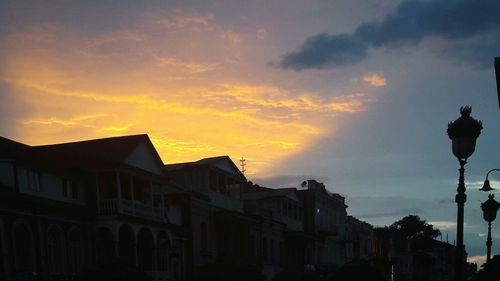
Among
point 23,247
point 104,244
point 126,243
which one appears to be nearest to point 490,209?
point 23,247

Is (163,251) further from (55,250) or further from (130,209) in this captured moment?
(55,250)

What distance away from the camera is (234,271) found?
37.5 metres

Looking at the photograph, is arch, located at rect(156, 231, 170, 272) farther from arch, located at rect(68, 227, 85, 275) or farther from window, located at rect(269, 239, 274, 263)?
window, located at rect(269, 239, 274, 263)

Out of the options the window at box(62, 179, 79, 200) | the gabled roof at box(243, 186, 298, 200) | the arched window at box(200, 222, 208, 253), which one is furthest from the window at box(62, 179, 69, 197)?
the gabled roof at box(243, 186, 298, 200)

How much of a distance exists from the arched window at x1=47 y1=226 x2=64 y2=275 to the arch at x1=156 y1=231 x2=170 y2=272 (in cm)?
767

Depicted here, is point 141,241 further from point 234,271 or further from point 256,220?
point 256,220

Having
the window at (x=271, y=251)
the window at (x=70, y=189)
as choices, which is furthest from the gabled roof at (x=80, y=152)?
the window at (x=271, y=251)

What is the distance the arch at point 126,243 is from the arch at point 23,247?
18.9 feet

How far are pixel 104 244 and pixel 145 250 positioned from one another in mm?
3637

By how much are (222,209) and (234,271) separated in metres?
6.07

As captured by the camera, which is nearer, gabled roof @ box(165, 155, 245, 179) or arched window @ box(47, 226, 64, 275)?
arched window @ box(47, 226, 64, 275)

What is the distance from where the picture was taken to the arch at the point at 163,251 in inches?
1430

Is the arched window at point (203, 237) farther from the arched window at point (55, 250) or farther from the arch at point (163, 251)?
the arched window at point (55, 250)

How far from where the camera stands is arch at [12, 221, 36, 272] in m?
26.3
